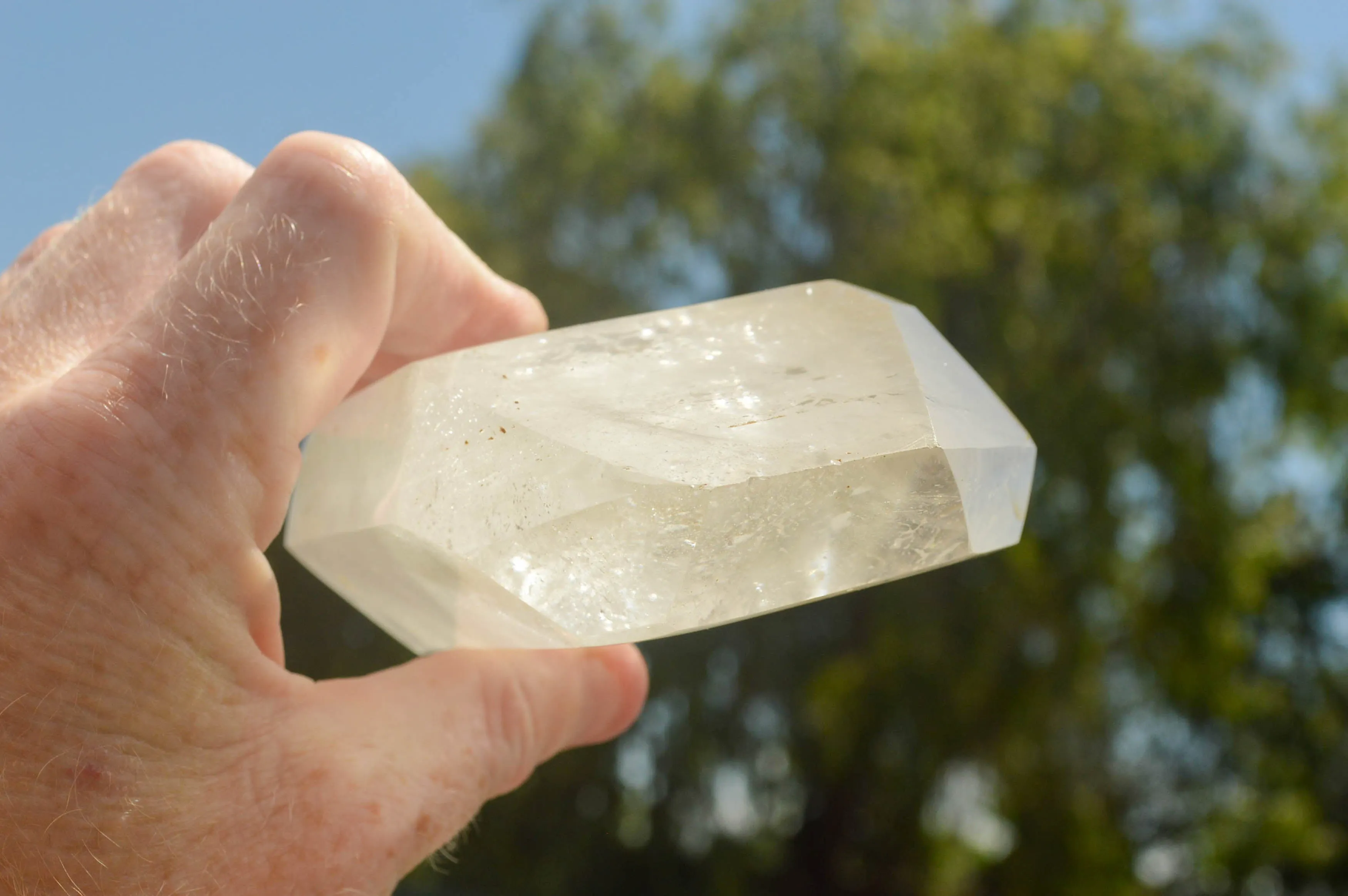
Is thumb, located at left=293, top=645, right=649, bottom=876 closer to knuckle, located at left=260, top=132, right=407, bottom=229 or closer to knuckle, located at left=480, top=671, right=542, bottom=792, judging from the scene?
knuckle, located at left=480, top=671, right=542, bottom=792

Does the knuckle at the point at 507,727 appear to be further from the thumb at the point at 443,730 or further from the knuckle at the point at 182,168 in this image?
the knuckle at the point at 182,168

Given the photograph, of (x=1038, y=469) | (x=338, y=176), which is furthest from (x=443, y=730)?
(x=1038, y=469)

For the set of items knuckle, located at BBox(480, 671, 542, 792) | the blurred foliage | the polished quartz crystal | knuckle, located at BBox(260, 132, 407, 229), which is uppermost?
knuckle, located at BBox(260, 132, 407, 229)

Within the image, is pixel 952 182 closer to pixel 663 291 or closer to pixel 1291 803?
pixel 663 291

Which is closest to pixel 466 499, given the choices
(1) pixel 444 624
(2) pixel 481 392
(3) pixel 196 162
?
(2) pixel 481 392

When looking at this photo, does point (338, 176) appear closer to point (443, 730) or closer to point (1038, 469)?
point (443, 730)

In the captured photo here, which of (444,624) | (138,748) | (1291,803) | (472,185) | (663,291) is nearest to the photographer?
(138,748)

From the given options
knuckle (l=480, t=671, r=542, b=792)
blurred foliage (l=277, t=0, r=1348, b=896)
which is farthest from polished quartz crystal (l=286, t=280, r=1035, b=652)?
blurred foliage (l=277, t=0, r=1348, b=896)
